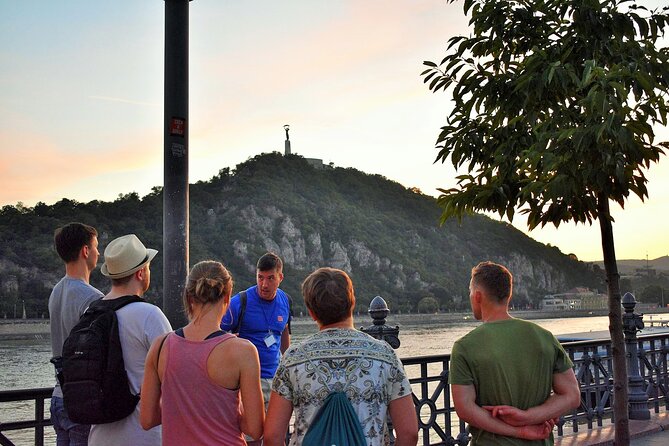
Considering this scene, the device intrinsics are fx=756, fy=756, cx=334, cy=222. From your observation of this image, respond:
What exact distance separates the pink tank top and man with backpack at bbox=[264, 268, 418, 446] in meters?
0.17

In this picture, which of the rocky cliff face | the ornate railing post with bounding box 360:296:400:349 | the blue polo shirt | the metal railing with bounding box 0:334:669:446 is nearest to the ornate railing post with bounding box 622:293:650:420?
the metal railing with bounding box 0:334:669:446

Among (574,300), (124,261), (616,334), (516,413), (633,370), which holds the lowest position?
(574,300)

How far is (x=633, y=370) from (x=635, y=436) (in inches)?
61.8

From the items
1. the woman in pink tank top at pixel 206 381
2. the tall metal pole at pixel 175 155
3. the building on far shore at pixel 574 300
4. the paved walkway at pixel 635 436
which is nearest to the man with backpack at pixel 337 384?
the woman in pink tank top at pixel 206 381

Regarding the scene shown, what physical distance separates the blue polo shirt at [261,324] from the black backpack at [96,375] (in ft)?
6.16

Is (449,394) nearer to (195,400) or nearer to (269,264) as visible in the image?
(269,264)

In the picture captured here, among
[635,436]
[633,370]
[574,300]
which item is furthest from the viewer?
[574,300]

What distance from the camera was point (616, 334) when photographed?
6.24 m

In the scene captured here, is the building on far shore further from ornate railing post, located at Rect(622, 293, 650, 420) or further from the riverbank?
ornate railing post, located at Rect(622, 293, 650, 420)

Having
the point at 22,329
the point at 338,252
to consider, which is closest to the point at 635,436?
the point at 22,329

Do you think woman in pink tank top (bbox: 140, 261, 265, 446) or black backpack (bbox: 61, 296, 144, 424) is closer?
woman in pink tank top (bbox: 140, 261, 265, 446)

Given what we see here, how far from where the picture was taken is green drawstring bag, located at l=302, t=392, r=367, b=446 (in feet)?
8.75

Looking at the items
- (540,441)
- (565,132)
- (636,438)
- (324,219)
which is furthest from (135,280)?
(324,219)

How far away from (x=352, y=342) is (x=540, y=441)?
1045 millimetres
